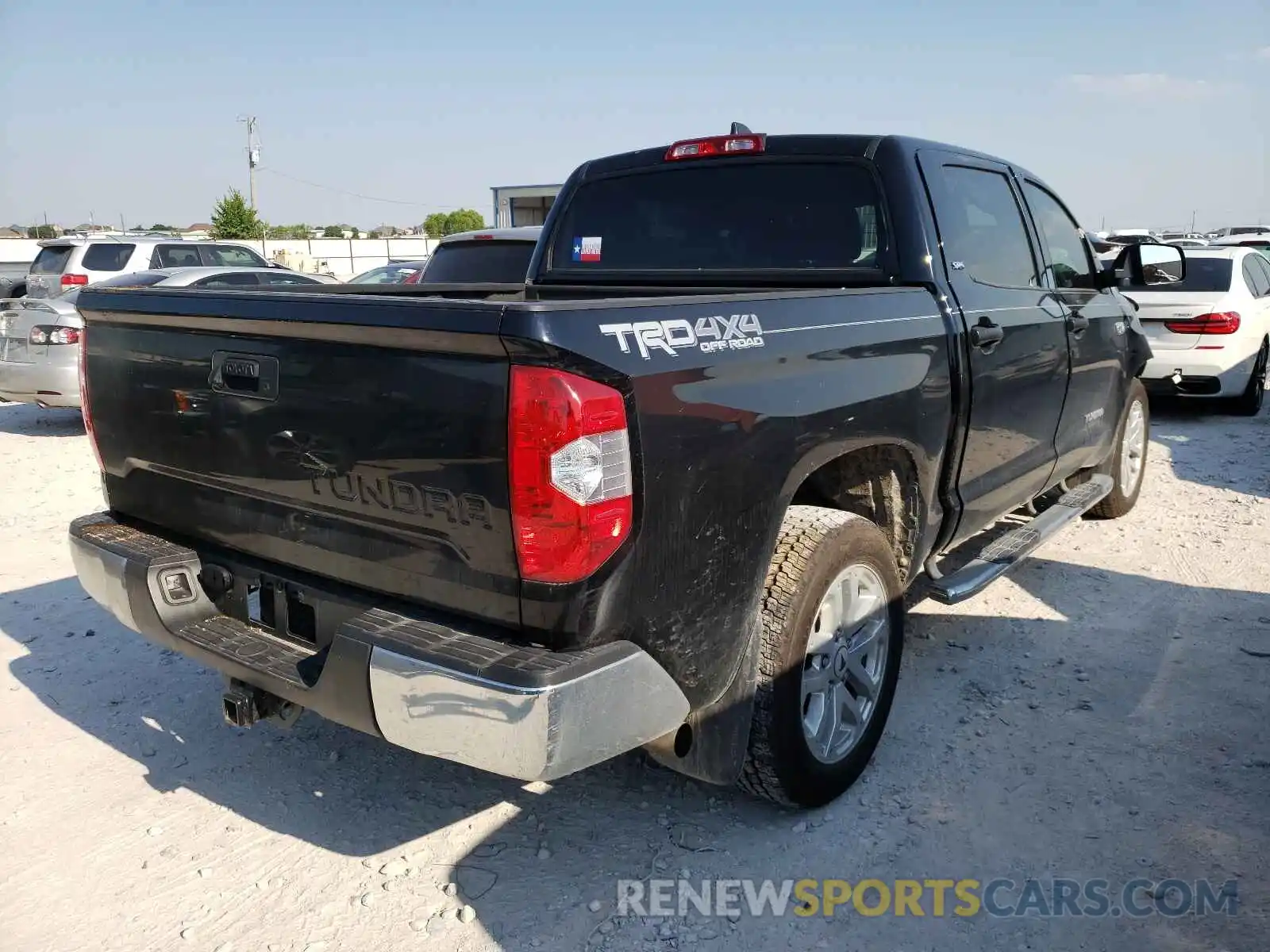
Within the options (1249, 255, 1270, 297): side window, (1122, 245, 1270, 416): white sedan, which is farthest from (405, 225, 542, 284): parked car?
(1249, 255, 1270, 297): side window

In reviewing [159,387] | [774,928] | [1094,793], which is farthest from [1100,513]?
[159,387]

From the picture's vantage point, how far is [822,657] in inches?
119

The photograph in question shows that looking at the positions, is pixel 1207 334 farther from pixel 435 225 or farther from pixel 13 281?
pixel 435 225

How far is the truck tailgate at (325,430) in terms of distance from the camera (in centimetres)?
215

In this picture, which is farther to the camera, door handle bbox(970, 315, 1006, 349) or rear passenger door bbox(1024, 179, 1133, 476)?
rear passenger door bbox(1024, 179, 1133, 476)

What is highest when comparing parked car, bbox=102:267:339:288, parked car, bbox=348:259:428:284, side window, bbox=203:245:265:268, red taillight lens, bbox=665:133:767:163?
red taillight lens, bbox=665:133:767:163

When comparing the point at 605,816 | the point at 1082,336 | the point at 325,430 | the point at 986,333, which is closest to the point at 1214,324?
the point at 1082,336

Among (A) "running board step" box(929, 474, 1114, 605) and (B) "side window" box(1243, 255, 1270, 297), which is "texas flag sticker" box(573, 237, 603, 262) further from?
(B) "side window" box(1243, 255, 1270, 297)

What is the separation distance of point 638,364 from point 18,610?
4.10 metres

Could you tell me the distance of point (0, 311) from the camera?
9.59 m

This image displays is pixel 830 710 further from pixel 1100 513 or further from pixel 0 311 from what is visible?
pixel 0 311

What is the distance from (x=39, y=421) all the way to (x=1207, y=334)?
466 inches

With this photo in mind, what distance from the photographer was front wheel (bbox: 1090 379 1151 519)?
19.3 feet

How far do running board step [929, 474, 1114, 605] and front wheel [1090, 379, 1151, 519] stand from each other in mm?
569
